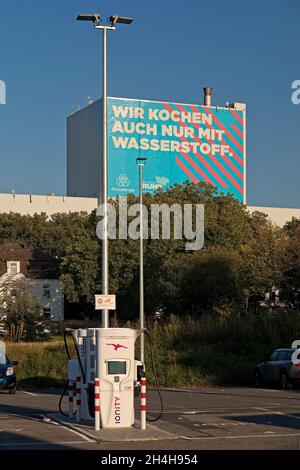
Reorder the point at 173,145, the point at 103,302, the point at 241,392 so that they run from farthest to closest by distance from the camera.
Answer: the point at 173,145
the point at 241,392
the point at 103,302

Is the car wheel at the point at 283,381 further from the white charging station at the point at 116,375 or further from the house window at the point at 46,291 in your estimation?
the house window at the point at 46,291

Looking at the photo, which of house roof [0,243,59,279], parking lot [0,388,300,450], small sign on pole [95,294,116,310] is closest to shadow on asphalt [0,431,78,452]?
parking lot [0,388,300,450]

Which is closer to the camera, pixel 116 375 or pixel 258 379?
pixel 116 375

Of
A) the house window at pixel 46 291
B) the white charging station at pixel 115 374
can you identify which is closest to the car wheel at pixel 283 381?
the white charging station at pixel 115 374

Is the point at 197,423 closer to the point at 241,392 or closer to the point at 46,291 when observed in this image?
the point at 241,392

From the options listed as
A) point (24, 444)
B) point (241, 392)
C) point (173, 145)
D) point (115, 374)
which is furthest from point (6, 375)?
point (173, 145)

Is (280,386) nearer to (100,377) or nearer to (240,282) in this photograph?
(100,377)

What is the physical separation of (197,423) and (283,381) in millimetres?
13660

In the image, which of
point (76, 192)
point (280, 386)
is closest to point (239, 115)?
point (76, 192)

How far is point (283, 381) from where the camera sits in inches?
1236

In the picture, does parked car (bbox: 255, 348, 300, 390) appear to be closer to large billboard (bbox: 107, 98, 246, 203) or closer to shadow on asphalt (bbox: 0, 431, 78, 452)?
shadow on asphalt (bbox: 0, 431, 78, 452)

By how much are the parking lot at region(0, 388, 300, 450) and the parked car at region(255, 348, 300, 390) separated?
2.33 meters

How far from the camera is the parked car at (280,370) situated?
101ft
